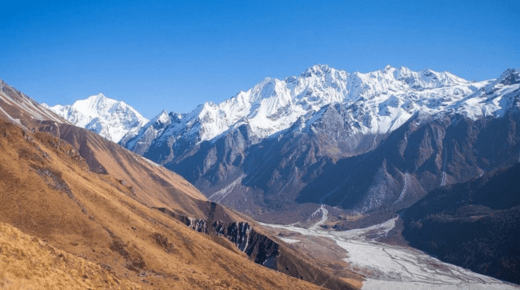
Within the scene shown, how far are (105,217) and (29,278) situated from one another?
51.9 m

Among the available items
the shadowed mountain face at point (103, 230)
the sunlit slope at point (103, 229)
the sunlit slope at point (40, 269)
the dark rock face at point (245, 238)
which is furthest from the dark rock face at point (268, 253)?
the sunlit slope at point (40, 269)

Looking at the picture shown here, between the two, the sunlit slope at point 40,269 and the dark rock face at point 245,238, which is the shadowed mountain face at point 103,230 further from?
the dark rock face at point 245,238

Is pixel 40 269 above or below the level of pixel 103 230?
above

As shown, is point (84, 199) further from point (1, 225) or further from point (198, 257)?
point (1, 225)

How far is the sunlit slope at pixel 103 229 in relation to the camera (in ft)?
241

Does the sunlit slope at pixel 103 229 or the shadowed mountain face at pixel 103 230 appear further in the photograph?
the sunlit slope at pixel 103 229

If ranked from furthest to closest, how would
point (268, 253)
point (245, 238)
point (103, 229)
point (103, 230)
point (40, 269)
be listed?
point (245, 238), point (268, 253), point (103, 229), point (103, 230), point (40, 269)

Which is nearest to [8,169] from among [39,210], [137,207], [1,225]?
[39,210]

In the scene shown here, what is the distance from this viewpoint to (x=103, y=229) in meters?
82.0

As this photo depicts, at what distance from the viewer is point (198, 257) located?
9788 centimetres

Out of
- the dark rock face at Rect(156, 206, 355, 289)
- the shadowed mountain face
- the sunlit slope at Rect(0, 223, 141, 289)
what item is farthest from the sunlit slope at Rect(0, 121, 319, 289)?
the dark rock face at Rect(156, 206, 355, 289)

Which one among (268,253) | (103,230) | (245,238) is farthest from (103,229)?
(245,238)

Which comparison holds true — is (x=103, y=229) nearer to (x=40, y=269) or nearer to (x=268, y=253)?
(x=40, y=269)

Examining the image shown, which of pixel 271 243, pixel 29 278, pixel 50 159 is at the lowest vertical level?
pixel 271 243
